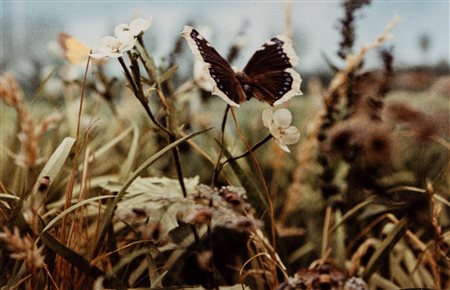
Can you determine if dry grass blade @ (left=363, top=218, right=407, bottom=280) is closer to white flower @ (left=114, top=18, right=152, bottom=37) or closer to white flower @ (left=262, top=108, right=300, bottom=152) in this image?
white flower @ (left=262, top=108, right=300, bottom=152)

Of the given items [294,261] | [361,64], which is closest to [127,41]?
[361,64]

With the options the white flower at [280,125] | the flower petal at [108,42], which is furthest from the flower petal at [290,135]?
the flower petal at [108,42]

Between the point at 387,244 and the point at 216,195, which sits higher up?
the point at 216,195

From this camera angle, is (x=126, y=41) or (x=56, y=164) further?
(x=56, y=164)

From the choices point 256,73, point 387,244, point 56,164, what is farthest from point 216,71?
point 387,244

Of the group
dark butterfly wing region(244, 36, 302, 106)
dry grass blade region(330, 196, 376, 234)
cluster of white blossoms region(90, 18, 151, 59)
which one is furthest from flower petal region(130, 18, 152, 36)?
dry grass blade region(330, 196, 376, 234)

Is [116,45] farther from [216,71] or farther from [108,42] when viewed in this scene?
[216,71]

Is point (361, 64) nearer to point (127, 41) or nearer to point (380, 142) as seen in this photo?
point (380, 142)
